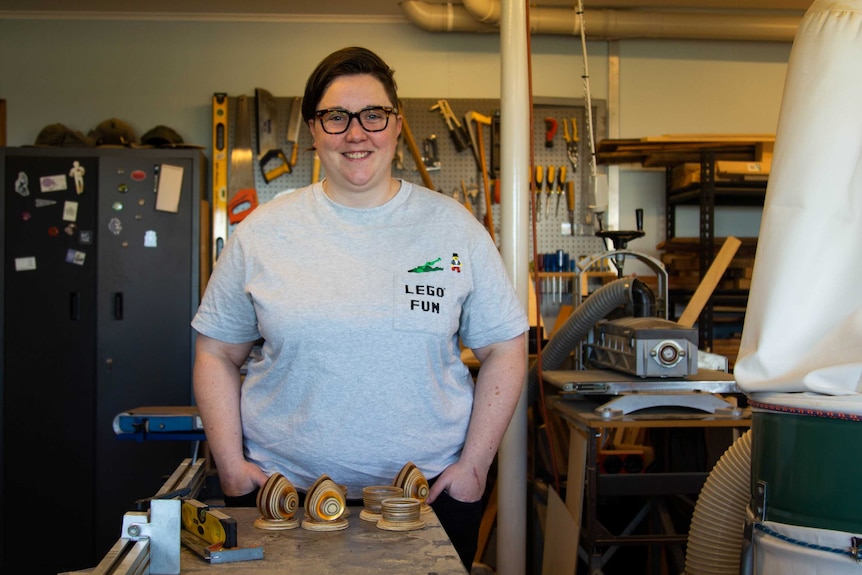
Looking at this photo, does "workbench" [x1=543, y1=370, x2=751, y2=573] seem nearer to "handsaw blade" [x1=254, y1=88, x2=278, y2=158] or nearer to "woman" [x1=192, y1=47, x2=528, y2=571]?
"woman" [x1=192, y1=47, x2=528, y2=571]

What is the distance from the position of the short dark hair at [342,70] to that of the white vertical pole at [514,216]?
104 centimetres

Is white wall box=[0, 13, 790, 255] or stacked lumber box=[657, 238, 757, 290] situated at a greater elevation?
white wall box=[0, 13, 790, 255]

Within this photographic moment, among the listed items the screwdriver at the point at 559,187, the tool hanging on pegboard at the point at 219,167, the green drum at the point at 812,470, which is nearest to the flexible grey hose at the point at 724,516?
the green drum at the point at 812,470

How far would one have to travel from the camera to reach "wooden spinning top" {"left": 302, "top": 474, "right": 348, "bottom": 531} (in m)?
1.37

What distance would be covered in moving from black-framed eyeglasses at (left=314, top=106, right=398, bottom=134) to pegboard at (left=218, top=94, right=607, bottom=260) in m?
3.20

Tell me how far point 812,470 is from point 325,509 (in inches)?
28.2

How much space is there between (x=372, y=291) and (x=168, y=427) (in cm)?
156

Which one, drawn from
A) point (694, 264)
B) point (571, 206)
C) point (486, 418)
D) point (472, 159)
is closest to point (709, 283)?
point (694, 264)

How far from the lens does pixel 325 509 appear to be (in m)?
1.38

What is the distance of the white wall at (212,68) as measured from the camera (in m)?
5.00

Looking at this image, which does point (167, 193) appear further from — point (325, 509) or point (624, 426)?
point (325, 509)

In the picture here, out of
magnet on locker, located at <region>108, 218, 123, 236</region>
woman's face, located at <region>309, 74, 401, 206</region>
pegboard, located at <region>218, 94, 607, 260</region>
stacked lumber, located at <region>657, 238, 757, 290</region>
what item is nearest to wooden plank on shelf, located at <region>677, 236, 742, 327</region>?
stacked lumber, located at <region>657, 238, 757, 290</region>

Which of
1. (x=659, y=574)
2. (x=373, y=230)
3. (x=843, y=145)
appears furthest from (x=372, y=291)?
(x=659, y=574)

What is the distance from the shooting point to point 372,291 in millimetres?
1677
